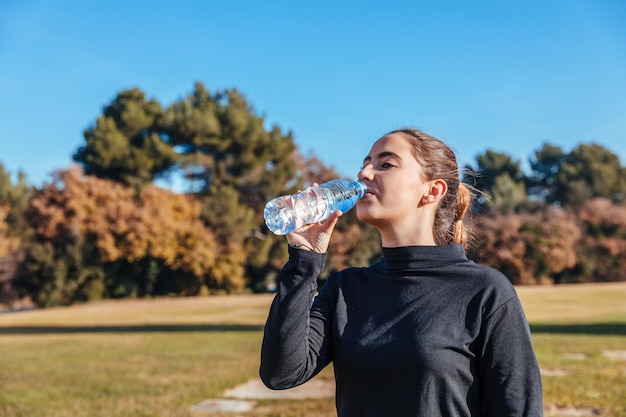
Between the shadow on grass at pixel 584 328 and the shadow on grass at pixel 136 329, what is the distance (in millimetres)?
7199

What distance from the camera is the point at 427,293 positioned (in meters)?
2.02

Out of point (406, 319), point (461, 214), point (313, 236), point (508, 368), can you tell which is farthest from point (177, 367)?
point (508, 368)

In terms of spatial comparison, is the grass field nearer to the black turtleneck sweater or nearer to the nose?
the black turtleneck sweater

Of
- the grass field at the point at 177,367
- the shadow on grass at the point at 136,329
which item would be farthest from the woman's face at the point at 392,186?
the shadow on grass at the point at 136,329

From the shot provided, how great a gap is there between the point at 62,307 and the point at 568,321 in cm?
2484

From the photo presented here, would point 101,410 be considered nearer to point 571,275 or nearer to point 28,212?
point 28,212

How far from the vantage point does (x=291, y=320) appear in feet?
6.47

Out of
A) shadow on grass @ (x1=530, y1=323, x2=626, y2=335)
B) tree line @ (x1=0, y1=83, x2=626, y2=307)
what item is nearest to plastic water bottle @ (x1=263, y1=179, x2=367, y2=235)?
shadow on grass @ (x1=530, y1=323, x2=626, y2=335)

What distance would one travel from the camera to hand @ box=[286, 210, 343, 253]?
203 centimetres

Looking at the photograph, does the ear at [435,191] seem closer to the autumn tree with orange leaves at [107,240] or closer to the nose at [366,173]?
the nose at [366,173]

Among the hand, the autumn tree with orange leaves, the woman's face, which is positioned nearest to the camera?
the hand

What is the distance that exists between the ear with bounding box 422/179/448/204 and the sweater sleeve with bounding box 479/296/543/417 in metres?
0.47

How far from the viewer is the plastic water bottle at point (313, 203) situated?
2.13 metres

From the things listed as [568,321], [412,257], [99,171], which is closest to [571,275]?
[568,321]
